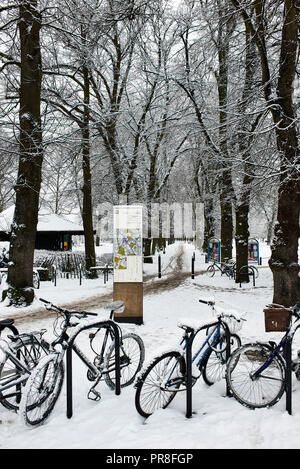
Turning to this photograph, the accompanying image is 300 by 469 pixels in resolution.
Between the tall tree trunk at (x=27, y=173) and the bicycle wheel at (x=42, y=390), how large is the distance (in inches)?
260

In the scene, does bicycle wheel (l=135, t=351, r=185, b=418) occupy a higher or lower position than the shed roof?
lower

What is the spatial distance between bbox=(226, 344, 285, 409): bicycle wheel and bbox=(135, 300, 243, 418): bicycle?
0.36 m

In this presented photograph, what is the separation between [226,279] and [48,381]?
13.6 meters

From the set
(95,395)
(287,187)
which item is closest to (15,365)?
(95,395)

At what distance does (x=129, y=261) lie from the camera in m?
8.20

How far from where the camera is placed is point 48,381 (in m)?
3.79

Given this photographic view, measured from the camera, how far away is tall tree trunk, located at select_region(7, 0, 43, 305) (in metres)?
10.1

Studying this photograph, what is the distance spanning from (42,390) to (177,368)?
1.44 meters

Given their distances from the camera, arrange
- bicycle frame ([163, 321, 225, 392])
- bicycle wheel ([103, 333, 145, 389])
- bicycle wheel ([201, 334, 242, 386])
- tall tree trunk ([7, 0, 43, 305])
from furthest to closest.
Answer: tall tree trunk ([7, 0, 43, 305])
bicycle wheel ([201, 334, 242, 386])
bicycle wheel ([103, 333, 145, 389])
bicycle frame ([163, 321, 225, 392])

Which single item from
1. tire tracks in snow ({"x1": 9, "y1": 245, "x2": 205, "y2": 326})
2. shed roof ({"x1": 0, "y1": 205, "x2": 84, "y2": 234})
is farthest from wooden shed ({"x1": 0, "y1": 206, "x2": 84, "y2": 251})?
tire tracks in snow ({"x1": 9, "y1": 245, "x2": 205, "y2": 326})

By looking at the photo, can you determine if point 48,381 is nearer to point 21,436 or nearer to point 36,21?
point 21,436

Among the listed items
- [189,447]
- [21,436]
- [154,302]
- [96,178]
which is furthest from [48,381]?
[96,178]

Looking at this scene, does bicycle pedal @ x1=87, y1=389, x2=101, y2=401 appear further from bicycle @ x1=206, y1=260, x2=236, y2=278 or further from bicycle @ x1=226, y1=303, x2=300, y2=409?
bicycle @ x1=206, y1=260, x2=236, y2=278

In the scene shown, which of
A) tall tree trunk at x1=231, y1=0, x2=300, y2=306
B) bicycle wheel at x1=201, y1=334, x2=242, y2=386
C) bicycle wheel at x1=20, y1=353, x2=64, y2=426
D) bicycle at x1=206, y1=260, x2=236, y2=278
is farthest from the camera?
bicycle at x1=206, y1=260, x2=236, y2=278
